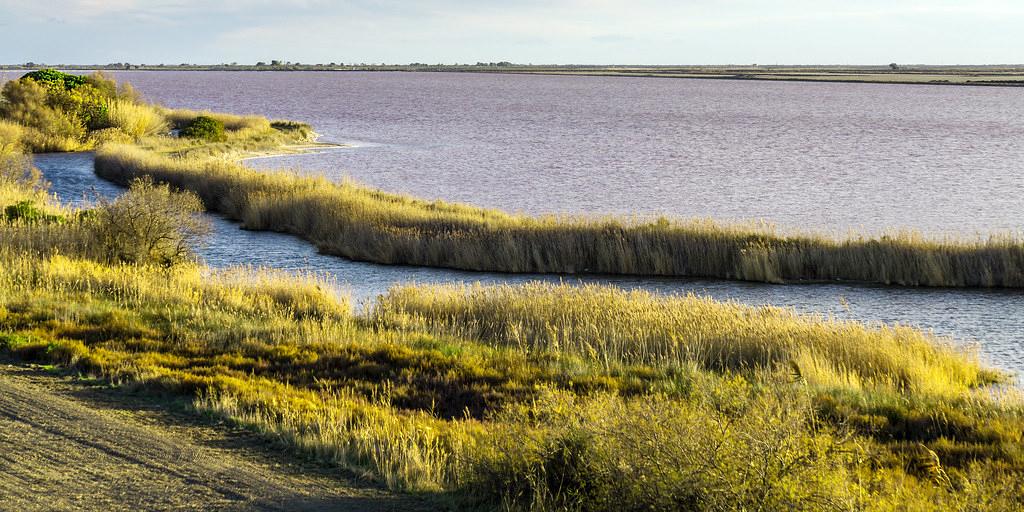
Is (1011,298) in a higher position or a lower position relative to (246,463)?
lower

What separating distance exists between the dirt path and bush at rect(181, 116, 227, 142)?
170 ft

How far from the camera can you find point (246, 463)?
9.30 m

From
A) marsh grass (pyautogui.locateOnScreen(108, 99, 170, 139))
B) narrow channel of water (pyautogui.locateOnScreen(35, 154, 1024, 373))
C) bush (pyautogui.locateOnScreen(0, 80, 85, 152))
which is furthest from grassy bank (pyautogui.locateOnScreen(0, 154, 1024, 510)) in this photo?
marsh grass (pyautogui.locateOnScreen(108, 99, 170, 139))

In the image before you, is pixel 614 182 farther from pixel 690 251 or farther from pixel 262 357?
pixel 262 357

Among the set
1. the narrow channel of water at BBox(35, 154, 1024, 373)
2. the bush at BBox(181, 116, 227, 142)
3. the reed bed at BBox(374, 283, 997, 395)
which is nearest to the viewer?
the reed bed at BBox(374, 283, 997, 395)

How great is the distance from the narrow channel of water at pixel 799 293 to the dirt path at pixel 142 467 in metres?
13.4

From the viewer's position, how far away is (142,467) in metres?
8.84

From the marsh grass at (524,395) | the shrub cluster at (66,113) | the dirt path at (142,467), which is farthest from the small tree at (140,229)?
the shrub cluster at (66,113)

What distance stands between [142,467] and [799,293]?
68.2 ft

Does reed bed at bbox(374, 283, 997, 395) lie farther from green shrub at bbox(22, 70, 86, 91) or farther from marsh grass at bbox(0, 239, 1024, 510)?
green shrub at bbox(22, 70, 86, 91)

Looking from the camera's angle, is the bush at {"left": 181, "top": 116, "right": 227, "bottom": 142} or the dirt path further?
the bush at {"left": 181, "top": 116, "right": 227, "bottom": 142}

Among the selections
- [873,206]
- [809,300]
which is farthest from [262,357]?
[873,206]

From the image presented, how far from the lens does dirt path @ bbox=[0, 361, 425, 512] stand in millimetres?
8047

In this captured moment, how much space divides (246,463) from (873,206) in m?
38.7
